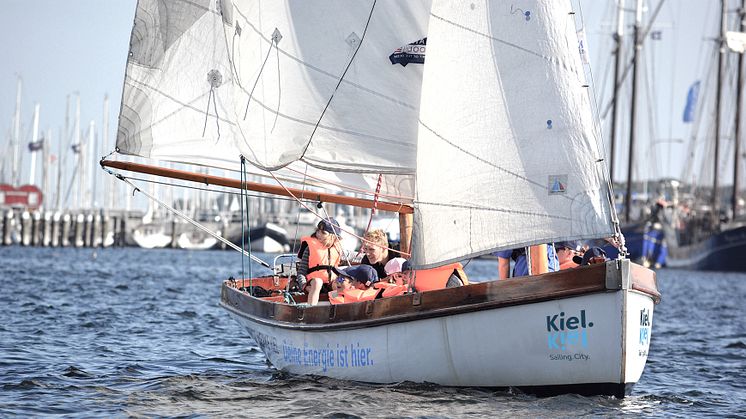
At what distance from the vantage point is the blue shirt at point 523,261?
13.1 meters

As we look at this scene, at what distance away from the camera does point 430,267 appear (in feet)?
40.6

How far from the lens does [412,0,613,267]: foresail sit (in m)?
11.7

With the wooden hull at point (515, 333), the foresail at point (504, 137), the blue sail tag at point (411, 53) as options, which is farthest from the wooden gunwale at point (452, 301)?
the blue sail tag at point (411, 53)

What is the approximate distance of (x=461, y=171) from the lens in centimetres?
1229

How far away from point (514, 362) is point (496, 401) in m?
0.43

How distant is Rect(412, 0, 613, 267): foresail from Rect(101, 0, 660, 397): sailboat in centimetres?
1

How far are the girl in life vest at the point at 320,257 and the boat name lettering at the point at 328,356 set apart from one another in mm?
817

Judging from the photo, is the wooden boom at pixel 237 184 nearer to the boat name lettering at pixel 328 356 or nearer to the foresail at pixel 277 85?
the foresail at pixel 277 85

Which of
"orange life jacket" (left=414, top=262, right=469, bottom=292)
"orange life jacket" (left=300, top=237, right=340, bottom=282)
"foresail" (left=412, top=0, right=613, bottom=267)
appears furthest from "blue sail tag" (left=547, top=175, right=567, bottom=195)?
"orange life jacket" (left=300, top=237, right=340, bottom=282)

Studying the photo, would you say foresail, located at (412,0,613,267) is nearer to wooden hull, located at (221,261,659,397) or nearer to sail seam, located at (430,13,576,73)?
sail seam, located at (430,13,576,73)

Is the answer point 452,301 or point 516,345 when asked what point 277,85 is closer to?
point 452,301

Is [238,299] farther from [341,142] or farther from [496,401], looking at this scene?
[496,401]

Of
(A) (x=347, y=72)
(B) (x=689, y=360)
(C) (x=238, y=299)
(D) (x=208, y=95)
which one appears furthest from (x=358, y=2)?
(B) (x=689, y=360)

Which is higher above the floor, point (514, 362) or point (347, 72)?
point (347, 72)
